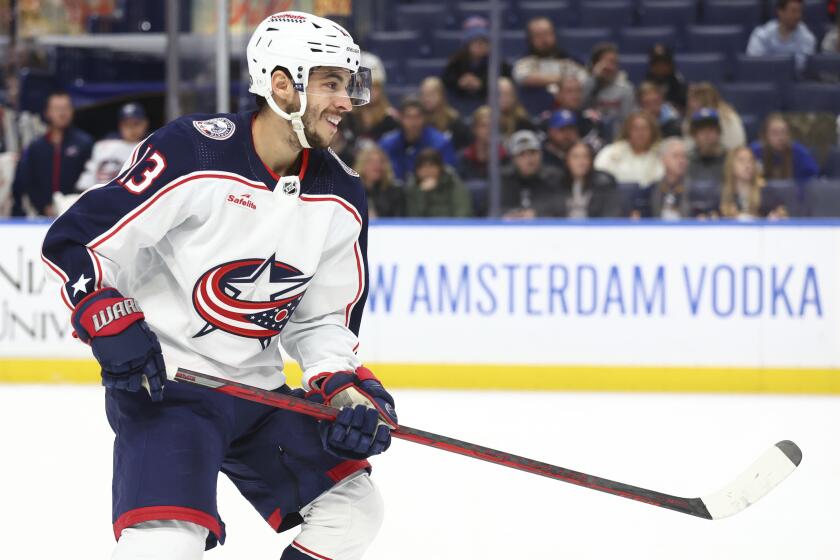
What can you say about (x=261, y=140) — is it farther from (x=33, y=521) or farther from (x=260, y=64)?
(x=33, y=521)

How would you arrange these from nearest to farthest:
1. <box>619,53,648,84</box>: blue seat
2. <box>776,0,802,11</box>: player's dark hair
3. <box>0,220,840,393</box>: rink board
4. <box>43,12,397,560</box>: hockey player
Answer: <box>43,12,397,560</box>: hockey player < <box>0,220,840,393</box>: rink board < <box>776,0,802,11</box>: player's dark hair < <box>619,53,648,84</box>: blue seat

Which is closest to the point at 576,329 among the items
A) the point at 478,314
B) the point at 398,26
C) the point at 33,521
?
the point at 478,314

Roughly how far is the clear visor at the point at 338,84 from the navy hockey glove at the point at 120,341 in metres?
0.48

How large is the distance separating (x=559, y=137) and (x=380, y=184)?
0.85 meters

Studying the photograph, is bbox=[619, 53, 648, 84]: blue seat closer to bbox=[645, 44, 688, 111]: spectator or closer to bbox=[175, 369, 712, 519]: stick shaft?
bbox=[645, 44, 688, 111]: spectator

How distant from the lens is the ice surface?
336 centimetres

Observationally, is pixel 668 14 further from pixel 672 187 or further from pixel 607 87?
pixel 672 187

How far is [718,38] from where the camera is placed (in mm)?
7570

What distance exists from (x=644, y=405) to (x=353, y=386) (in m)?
3.12

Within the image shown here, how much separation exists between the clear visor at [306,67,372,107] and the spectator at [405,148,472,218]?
3.55m

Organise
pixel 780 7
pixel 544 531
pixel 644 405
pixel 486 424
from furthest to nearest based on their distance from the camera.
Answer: pixel 780 7, pixel 644 405, pixel 486 424, pixel 544 531

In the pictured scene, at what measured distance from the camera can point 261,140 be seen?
232cm

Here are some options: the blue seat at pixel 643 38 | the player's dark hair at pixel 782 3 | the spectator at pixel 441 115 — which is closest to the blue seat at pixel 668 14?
the blue seat at pixel 643 38

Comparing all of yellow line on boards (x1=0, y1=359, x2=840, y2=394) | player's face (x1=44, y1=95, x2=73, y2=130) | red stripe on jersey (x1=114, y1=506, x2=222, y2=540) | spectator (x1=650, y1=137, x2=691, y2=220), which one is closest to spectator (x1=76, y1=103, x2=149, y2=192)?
player's face (x1=44, y1=95, x2=73, y2=130)
